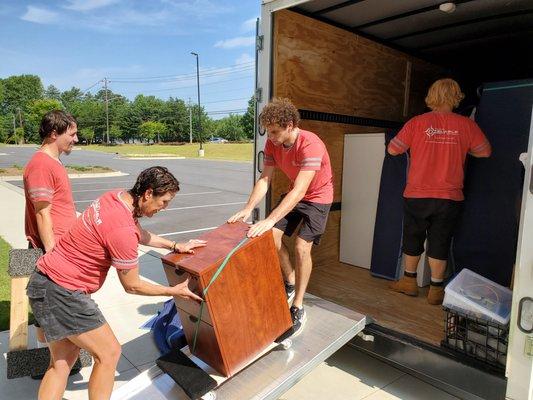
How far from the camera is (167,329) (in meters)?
3.18

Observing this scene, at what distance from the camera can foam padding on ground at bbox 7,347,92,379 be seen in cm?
270

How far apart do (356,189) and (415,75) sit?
1.74 metres

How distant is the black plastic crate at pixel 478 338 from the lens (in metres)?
2.21

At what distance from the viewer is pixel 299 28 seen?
355 cm

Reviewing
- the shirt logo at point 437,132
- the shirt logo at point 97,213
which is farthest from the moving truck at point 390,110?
the shirt logo at point 97,213

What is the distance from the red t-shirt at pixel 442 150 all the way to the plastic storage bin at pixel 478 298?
736mm

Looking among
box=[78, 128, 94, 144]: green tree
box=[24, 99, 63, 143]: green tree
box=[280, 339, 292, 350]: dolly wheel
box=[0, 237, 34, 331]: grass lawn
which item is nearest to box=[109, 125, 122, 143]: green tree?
box=[78, 128, 94, 144]: green tree

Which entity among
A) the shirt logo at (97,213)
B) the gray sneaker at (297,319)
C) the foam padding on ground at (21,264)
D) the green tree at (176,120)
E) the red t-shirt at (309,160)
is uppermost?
the green tree at (176,120)

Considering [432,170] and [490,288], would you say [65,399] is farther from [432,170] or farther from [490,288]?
[432,170]

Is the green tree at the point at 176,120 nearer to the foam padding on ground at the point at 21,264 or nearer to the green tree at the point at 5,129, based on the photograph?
the green tree at the point at 5,129

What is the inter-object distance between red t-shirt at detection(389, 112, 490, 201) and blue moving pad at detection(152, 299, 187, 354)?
6.85ft

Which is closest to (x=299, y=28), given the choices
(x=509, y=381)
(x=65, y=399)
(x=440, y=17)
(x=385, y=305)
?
(x=440, y=17)

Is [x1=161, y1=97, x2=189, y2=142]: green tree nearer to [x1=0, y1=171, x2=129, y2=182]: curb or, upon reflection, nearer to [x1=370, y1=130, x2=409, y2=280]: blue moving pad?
[x1=0, y1=171, x2=129, y2=182]: curb

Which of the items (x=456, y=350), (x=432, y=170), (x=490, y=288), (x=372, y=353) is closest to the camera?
(x=456, y=350)
